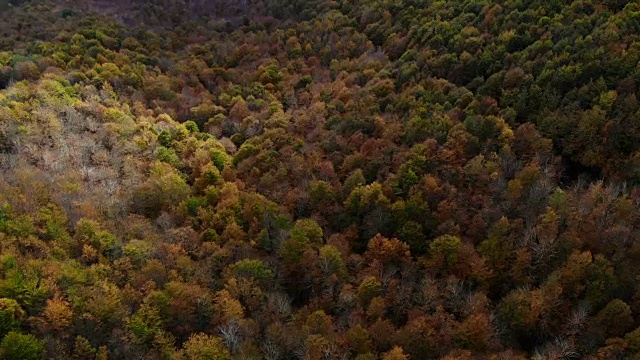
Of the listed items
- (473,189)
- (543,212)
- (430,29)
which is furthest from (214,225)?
(430,29)

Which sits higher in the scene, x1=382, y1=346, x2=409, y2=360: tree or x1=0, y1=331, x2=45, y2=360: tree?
x1=0, y1=331, x2=45, y2=360: tree

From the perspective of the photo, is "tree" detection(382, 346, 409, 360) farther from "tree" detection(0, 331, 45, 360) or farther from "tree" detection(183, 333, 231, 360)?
"tree" detection(0, 331, 45, 360)

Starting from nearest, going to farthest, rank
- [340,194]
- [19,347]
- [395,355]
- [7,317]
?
[19,347] → [7,317] → [395,355] → [340,194]

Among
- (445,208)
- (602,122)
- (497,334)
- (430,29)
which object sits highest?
(430,29)

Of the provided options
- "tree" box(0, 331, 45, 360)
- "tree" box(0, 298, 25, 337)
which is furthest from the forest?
"tree" box(0, 331, 45, 360)

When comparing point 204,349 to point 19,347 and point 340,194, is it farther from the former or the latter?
point 340,194

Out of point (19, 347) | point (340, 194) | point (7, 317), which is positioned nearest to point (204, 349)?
point (19, 347)

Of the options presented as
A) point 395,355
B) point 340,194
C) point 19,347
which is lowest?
point 395,355

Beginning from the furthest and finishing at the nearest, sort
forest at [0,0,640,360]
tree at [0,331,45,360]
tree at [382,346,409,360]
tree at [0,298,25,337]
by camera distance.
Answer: forest at [0,0,640,360]
tree at [382,346,409,360]
tree at [0,298,25,337]
tree at [0,331,45,360]

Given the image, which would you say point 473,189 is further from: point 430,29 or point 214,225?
point 430,29
